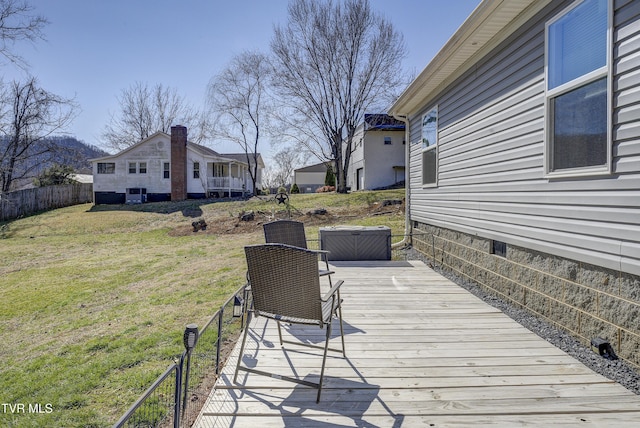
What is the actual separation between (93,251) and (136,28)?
23.8 feet

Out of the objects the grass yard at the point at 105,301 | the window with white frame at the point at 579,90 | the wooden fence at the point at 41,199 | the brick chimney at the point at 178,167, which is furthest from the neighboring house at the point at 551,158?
the wooden fence at the point at 41,199

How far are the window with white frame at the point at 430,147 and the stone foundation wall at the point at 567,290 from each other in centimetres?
186

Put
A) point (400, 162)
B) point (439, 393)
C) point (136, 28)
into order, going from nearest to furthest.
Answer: point (439, 393) < point (136, 28) < point (400, 162)

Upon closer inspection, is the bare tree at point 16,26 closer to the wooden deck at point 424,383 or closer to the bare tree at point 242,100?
the bare tree at point 242,100

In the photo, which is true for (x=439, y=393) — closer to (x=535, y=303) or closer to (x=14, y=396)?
(x=535, y=303)

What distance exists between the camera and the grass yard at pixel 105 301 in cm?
306

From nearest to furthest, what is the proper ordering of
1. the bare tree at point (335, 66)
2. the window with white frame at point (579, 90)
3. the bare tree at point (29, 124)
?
the window with white frame at point (579, 90)
the bare tree at point (335, 66)
the bare tree at point (29, 124)

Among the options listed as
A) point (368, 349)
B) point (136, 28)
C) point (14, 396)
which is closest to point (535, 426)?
point (368, 349)

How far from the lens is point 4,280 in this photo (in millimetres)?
7805

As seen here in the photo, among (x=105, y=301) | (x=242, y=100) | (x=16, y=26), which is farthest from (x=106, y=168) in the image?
(x=105, y=301)

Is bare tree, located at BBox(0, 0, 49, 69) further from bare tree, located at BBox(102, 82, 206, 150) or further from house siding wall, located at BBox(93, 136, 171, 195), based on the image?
bare tree, located at BBox(102, 82, 206, 150)

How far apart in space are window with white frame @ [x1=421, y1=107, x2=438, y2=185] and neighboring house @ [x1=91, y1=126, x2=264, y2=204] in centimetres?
1811

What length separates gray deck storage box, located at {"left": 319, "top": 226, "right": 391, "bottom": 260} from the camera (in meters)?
6.85

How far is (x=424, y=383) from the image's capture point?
8.05ft
